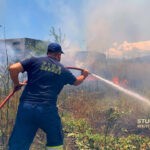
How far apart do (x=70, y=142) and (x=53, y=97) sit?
84.3 inches

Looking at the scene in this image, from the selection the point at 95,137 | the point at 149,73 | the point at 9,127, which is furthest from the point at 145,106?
the point at 149,73

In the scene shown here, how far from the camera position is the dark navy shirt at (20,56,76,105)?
477 centimetres

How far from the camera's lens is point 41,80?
189 inches

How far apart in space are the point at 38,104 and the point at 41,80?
0.30 meters

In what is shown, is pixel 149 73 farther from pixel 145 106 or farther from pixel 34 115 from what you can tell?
pixel 34 115

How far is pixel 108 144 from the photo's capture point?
650 centimetres

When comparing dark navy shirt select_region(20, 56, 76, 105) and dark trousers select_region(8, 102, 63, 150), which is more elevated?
dark navy shirt select_region(20, 56, 76, 105)

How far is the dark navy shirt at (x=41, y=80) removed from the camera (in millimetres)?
4770

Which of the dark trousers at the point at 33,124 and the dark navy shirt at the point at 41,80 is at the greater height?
the dark navy shirt at the point at 41,80

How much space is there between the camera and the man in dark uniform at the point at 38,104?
4.74 meters

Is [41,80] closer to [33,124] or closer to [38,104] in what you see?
[38,104]

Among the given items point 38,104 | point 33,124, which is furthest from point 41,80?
point 33,124

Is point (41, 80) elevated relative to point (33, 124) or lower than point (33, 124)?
elevated

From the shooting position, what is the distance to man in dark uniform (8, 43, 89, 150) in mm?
4738
